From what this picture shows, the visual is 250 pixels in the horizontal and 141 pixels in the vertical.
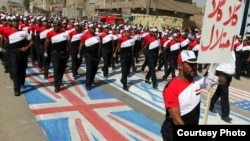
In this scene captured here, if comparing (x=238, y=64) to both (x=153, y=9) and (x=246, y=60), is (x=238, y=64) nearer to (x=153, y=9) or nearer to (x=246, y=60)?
(x=246, y=60)

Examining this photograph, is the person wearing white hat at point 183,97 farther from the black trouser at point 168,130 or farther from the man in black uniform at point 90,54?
the man in black uniform at point 90,54

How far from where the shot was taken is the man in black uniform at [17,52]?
29.2 ft

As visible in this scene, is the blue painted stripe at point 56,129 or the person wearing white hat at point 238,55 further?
the person wearing white hat at point 238,55

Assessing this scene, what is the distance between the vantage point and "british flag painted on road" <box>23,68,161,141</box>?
6.55 m

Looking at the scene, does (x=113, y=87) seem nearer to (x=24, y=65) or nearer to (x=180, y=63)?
(x=24, y=65)

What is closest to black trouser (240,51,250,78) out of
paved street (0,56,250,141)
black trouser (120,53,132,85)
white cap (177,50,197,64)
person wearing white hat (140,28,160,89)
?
paved street (0,56,250,141)

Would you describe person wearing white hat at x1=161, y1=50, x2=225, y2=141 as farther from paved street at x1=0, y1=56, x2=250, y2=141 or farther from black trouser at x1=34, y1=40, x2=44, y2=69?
black trouser at x1=34, y1=40, x2=44, y2=69

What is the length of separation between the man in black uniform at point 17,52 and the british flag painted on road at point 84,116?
501 mm

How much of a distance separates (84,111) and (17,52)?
97.5 inches

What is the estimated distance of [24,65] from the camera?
9.19 meters

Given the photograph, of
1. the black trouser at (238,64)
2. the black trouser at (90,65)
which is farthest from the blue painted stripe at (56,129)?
the black trouser at (238,64)

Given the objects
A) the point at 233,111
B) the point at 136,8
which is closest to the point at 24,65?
the point at 233,111

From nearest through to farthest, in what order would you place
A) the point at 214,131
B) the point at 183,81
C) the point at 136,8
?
the point at 214,131
the point at 183,81
the point at 136,8

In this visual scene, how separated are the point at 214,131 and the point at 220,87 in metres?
4.58
